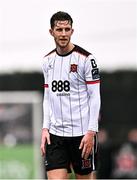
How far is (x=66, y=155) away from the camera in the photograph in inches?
323

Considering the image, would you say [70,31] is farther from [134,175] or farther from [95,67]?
[134,175]

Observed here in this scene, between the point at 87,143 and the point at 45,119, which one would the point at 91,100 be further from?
the point at 45,119

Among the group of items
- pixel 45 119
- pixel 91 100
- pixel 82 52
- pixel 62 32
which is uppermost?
pixel 62 32

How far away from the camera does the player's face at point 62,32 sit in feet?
25.6

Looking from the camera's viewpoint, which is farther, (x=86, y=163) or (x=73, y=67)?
(x=86, y=163)

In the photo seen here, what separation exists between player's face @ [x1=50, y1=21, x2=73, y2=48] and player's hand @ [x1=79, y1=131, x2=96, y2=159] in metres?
0.82

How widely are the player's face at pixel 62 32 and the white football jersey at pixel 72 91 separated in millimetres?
154

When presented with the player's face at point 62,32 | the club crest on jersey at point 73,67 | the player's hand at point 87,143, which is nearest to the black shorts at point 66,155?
the player's hand at point 87,143

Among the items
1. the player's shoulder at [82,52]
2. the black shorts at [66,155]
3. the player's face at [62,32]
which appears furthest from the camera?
the black shorts at [66,155]

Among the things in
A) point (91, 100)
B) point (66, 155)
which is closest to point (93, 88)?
point (91, 100)

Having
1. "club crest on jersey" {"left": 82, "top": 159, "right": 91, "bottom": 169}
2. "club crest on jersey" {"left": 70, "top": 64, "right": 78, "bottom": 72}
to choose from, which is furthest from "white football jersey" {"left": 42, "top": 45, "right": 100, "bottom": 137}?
"club crest on jersey" {"left": 82, "top": 159, "right": 91, "bottom": 169}

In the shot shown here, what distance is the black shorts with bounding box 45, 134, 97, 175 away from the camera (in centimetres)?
813

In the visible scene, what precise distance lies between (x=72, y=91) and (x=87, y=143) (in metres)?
0.49

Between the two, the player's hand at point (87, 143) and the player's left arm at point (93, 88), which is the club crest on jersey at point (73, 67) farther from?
the player's hand at point (87, 143)
